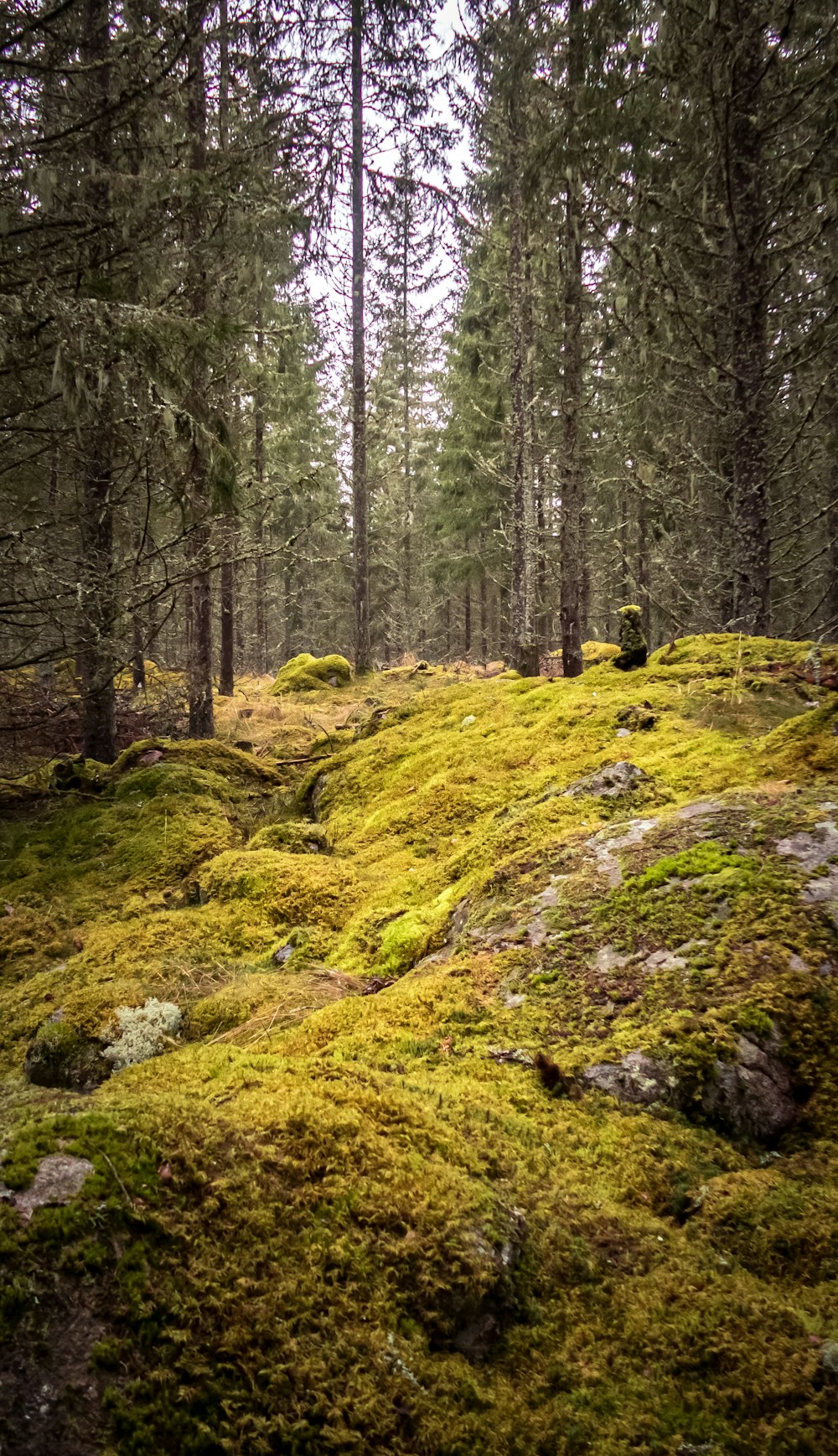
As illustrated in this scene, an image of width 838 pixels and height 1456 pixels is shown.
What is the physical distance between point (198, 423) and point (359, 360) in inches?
471

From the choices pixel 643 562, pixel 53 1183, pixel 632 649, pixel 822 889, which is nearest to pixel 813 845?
pixel 822 889

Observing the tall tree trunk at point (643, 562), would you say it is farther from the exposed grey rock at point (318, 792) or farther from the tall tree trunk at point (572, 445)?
the exposed grey rock at point (318, 792)

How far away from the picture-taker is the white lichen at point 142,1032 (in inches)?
125

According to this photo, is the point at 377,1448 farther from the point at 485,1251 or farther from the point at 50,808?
the point at 50,808

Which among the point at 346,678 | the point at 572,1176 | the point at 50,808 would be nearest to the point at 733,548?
the point at 572,1176

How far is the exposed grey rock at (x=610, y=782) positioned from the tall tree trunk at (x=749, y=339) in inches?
101

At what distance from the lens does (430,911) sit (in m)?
3.91

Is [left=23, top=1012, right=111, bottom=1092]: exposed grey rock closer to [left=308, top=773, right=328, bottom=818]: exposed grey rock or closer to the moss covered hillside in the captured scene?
the moss covered hillside

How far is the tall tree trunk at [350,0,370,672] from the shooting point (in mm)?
14180

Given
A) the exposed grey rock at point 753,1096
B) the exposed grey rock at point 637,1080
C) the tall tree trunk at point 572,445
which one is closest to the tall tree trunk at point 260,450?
the tall tree trunk at point 572,445

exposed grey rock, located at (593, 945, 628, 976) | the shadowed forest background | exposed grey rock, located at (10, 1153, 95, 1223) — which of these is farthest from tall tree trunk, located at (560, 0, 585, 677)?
exposed grey rock, located at (10, 1153, 95, 1223)

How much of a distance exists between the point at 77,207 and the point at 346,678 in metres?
12.5

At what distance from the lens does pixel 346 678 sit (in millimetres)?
17641

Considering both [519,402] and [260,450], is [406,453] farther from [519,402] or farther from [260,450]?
[519,402]
